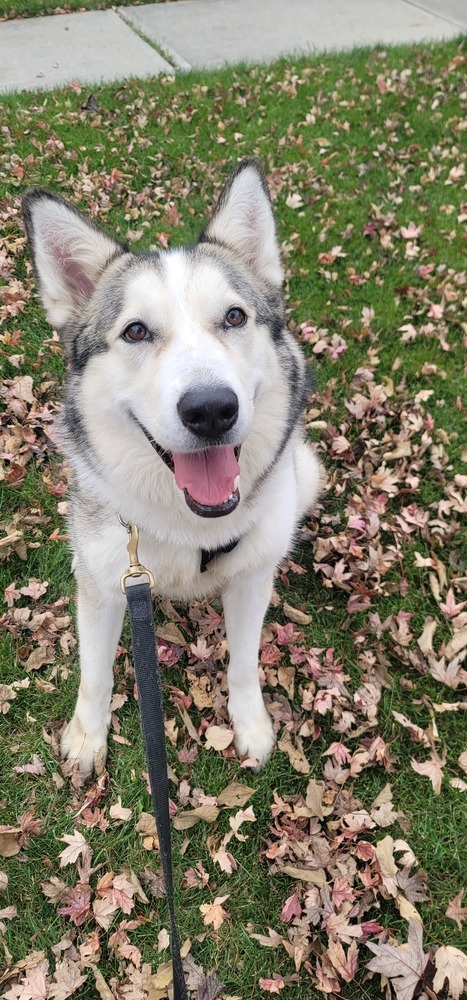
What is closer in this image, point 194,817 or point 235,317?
point 235,317

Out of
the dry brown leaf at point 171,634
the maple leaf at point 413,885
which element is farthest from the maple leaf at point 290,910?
the dry brown leaf at point 171,634

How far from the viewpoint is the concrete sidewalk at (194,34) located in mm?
8867

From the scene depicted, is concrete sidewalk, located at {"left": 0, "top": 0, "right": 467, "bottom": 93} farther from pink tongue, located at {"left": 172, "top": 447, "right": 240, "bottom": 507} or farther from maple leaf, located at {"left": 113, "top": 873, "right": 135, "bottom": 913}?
maple leaf, located at {"left": 113, "top": 873, "right": 135, "bottom": 913}

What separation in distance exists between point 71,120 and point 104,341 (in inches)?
259

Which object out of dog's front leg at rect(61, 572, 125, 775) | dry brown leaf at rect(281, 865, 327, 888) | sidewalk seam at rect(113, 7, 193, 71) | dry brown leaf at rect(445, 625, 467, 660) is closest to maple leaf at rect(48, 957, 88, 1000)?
dog's front leg at rect(61, 572, 125, 775)

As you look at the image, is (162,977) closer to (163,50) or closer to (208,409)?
(208,409)

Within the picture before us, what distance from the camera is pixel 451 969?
2434mm

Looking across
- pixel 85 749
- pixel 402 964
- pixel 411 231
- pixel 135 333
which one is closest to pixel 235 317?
pixel 135 333

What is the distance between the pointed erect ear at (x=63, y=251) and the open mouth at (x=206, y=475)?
770 mm

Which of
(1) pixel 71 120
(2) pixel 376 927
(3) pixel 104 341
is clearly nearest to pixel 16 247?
(1) pixel 71 120

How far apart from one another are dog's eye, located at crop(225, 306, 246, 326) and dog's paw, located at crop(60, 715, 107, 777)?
208 centimetres

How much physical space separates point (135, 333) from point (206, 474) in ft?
2.05

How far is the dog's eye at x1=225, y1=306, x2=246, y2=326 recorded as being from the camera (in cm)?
237

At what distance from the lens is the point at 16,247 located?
5.61m
